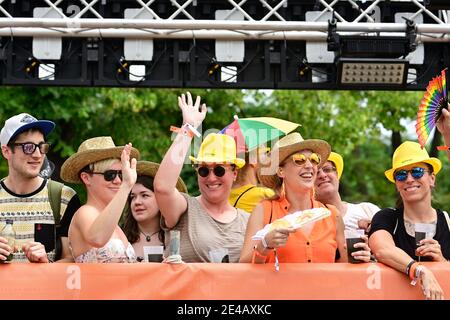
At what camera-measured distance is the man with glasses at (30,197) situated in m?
5.37

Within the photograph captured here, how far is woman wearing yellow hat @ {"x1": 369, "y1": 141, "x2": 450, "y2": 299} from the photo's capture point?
509cm

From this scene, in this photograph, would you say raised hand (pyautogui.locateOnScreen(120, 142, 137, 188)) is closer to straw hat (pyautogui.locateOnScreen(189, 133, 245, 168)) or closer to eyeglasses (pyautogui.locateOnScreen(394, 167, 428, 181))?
straw hat (pyautogui.locateOnScreen(189, 133, 245, 168))

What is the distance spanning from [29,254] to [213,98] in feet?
33.3

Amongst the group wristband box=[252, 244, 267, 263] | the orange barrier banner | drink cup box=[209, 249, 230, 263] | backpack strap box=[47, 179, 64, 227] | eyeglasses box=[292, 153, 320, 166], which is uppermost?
eyeglasses box=[292, 153, 320, 166]

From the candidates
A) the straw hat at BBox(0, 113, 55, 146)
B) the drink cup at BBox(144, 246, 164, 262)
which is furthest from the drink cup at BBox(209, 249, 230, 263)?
the straw hat at BBox(0, 113, 55, 146)

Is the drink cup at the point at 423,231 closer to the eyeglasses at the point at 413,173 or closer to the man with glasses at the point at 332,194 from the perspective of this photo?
the eyeglasses at the point at 413,173

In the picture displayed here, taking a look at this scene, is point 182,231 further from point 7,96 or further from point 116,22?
point 7,96

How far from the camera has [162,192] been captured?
5414 mm

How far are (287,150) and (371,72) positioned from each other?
254cm

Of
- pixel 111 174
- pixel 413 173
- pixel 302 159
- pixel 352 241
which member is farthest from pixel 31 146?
pixel 413 173

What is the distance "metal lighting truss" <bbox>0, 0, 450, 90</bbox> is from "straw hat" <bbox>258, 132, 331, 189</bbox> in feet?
6.14

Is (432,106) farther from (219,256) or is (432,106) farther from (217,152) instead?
(219,256)

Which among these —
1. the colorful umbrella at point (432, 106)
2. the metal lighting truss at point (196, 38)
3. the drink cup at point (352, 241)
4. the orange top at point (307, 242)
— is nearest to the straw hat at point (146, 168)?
the orange top at point (307, 242)

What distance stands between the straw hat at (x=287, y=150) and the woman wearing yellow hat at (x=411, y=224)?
491mm
